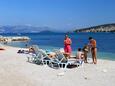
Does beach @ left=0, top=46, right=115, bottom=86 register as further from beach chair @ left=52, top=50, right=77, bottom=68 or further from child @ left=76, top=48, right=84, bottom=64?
child @ left=76, top=48, right=84, bottom=64

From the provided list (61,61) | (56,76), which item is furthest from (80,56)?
(56,76)

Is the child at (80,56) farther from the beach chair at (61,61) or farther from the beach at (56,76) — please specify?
the beach at (56,76)

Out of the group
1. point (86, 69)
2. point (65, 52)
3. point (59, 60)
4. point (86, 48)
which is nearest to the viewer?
point (86, 69)

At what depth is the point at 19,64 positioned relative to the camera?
1781cm

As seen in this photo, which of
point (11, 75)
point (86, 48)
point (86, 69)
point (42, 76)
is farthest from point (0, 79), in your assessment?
point (86, 48)

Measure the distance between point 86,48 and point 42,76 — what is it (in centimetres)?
490

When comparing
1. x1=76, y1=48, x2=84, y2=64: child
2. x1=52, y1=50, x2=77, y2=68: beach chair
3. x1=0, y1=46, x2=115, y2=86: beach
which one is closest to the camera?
x1=0, y1=46, x2=115, y2=86: beach

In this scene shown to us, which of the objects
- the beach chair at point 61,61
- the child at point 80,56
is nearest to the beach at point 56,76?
the beach chair at point 61,61

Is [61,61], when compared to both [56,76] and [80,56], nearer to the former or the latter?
[80,56]

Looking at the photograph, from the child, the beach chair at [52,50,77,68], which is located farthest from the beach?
the child

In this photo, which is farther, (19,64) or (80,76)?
(19,64)

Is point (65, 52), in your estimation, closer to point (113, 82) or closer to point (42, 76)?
point (42, 76)

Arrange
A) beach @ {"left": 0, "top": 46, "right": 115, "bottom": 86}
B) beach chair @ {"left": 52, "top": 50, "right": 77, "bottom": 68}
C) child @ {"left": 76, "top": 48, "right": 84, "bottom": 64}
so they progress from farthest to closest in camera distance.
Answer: child @ {"left": 76, "top": 48, "right": 84, "bottom": 64}, beach chair @ {"left": 52, "top": 50, "right": 77, "bottom": 68}, beach @ {"left": 0, "top": 46, "right": 115, "bottom": 86}

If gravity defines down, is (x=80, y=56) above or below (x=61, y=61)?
above
